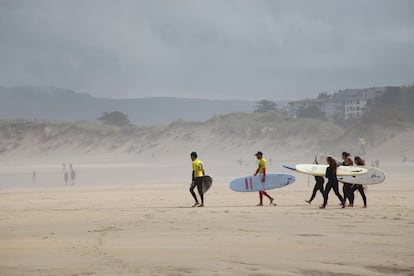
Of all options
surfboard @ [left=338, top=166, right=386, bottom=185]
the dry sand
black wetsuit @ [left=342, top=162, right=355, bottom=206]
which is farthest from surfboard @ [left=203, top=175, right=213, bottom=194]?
black wetsuit @ [left=342, top=162, right=355, bottom=206]

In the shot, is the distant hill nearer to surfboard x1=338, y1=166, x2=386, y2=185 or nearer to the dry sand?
surfboard x1=338, y1=166, x2=386, y2=185

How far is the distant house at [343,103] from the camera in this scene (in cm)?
12369

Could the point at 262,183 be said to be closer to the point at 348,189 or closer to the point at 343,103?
the point at 348,189

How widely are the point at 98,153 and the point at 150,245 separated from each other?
88616 millimetres

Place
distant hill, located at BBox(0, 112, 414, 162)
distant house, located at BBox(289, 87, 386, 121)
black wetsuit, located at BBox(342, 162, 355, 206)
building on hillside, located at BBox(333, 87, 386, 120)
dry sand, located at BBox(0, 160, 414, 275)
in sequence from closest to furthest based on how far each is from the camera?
Result: dry sand, located at BBox(0, 160, 414, 275) < black wetsuit, located at BBox(342, 162, 355, 206) < distant hill, located at BBox(0, 112, 414, 162) < building on hillside, located at BBox(333, 87, 386, 120) < distant house, located at BBox(289, 87, 386, 121)

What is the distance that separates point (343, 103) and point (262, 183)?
11413cm

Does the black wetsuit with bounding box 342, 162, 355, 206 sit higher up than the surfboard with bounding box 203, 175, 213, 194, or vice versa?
the surfboard with bounding box 203, 175, 213, 194

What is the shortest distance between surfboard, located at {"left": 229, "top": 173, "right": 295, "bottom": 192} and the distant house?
337 feet

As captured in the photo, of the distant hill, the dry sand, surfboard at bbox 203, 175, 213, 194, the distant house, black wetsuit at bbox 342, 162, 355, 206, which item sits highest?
the distant house

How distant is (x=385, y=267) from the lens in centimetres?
866

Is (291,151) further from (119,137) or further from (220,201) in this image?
(220,201)

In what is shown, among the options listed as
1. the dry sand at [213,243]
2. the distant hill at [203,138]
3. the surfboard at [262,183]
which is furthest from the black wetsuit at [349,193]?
the distant hill at [203,138]

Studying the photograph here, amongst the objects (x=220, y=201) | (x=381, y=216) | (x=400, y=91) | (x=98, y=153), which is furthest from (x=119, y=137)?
(x=381, y=216)

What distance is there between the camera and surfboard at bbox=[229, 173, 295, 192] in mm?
18609
